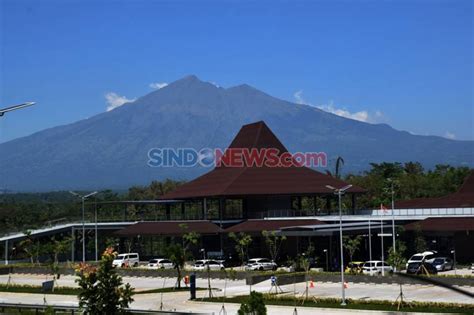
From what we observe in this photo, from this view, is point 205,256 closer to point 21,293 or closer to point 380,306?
point 21,293

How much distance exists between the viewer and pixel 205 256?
282 feet

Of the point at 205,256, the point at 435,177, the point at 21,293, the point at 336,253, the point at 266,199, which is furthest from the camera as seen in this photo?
the point at 435,177

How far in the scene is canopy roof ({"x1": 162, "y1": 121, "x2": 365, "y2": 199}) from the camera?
89188mm

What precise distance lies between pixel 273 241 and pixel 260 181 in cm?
1393

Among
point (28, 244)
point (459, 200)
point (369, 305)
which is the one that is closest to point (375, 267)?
point (369, 305)

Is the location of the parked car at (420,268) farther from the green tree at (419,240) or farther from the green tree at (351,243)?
the green tree at (419,240)

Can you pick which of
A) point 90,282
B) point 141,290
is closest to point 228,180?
point 141,290

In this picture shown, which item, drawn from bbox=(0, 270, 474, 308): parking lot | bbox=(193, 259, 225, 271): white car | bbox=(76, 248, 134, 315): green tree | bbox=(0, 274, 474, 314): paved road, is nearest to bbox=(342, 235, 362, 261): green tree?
bbox=(0, 270, 474, 308): parking lot

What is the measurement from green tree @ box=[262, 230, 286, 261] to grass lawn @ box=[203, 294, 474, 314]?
996 inches

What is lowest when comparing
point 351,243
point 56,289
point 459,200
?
point 56,289

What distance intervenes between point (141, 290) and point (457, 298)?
23.3 meters

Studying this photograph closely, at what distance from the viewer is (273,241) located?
3115 inches

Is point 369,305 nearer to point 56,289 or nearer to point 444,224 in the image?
point 56,289

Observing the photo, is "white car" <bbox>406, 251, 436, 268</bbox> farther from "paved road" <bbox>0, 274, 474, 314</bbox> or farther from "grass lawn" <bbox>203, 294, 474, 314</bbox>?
"grass lawn" <bbox>203, 294, 474, 314</bbox>
